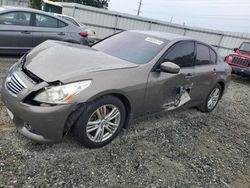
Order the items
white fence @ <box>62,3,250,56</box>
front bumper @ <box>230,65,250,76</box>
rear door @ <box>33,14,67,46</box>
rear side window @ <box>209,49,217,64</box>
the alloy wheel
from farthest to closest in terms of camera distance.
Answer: white fence @ <box>62,3,250,56</box>, front bumper @ <box>230,65,250,76</box>, rear door @ <box>33,14,67,46</box>, rear side window @ <box>209,49,217,64</box>, the alloy wheel

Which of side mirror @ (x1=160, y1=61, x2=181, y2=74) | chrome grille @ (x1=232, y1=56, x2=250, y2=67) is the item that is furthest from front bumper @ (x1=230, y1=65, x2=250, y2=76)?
side mirror @ (x1=160, y1=61, x2=181, y2=74)

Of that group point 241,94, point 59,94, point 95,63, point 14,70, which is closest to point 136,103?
point 95,63

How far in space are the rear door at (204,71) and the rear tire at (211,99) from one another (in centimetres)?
24

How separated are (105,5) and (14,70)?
49.8 meters

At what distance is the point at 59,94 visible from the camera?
→ 9.86ft

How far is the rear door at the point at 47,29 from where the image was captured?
726cm

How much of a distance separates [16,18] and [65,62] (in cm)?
437

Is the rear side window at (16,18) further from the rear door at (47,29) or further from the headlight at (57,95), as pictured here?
the headlight at (57,95)

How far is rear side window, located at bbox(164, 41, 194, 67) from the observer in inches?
168

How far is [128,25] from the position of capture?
16.8 metres

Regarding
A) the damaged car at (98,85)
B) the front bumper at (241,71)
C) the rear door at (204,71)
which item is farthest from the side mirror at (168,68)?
the front bumper at (241,71)

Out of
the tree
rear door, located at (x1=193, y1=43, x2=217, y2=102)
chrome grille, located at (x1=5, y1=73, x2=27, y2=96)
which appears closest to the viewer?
chrome grille, located at (x1=5, y1=73, x2=27, y2=96)

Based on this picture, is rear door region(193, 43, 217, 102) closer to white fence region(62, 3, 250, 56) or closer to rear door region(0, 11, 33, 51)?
rear door region(0, 11, 33, 51)

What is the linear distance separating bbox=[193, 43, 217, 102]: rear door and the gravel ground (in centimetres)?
72
